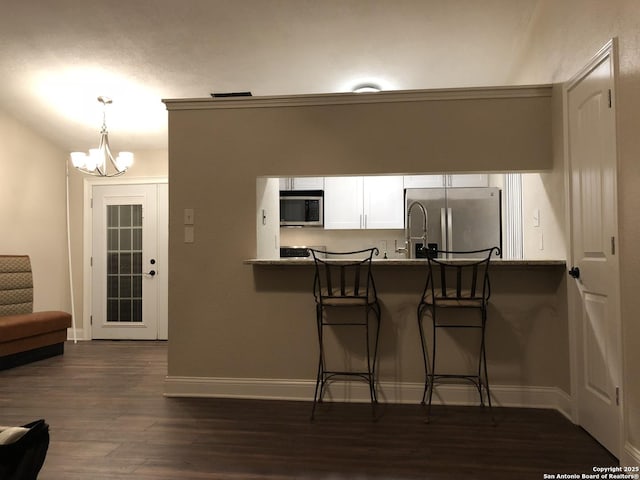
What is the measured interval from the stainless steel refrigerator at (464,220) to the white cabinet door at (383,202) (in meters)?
0.52

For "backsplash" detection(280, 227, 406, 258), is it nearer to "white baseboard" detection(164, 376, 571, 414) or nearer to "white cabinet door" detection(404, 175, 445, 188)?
"white cabinet door" detection(404, 175, 445, 188)

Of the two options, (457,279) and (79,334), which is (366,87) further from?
(79,334)

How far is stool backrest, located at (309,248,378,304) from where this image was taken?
3.11m

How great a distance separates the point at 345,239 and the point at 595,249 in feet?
12.8

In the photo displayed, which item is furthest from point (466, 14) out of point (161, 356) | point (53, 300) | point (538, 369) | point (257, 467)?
point (53, 300)

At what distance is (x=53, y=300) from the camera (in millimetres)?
6160

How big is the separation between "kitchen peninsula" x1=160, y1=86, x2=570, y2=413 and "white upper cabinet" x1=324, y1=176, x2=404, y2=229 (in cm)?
242

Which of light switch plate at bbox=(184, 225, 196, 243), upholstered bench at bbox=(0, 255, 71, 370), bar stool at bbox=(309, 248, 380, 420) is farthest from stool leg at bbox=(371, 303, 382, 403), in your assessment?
upholstered bench at bbox=(0, 255, 71, 370)

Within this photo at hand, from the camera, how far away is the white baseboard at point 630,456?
217 cm

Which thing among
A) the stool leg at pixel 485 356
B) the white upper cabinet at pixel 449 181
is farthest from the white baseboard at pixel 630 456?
the white upper cabinet at pixel 449 181

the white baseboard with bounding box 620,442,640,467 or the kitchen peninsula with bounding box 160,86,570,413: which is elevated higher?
the kitchen peninsula with bounding box 160,86,570,413

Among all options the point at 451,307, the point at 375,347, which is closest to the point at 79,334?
the point at 375,347

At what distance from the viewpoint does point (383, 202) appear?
19.7ft

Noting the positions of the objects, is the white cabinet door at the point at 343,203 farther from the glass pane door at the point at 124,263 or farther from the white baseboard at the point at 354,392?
the white baseboard at the point at 354,392
